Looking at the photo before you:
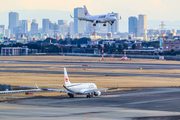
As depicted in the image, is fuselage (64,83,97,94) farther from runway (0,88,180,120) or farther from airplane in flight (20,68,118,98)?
runway (0,88,180,120)

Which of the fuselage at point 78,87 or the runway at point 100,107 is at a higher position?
the fuselage at point 78,87

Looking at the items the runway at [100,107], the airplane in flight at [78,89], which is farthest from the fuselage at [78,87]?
the runway at [100,107]

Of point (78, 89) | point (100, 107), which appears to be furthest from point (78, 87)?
point (100, 107)

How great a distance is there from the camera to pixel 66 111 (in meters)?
50.7

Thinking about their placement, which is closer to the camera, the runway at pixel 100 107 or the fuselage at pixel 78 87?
the runway at pixel 100 107

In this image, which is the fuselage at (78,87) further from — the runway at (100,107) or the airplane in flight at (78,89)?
the runway at (100,107)

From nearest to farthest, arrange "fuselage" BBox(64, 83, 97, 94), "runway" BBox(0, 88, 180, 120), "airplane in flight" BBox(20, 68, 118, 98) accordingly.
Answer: "runway" BBox(0, 88, 180, 120)
"airplane in flight" BBox(20, 68, 118, 98)
"fuselage" BBox(64, 83, 97, 94)

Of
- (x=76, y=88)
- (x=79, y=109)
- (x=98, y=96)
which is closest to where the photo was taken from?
(x=79, y=109)

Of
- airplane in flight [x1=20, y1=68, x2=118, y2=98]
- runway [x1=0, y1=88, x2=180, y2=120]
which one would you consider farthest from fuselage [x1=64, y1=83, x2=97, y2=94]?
runway [x1=0, y1=88, x2=180, y2=120]

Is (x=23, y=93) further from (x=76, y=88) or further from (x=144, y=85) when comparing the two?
(x=144, y=85)

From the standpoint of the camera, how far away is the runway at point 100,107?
47.0m

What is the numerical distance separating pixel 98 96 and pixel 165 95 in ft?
41.4

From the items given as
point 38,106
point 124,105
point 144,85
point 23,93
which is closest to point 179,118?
point 124,105

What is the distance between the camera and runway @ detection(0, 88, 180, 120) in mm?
46997
